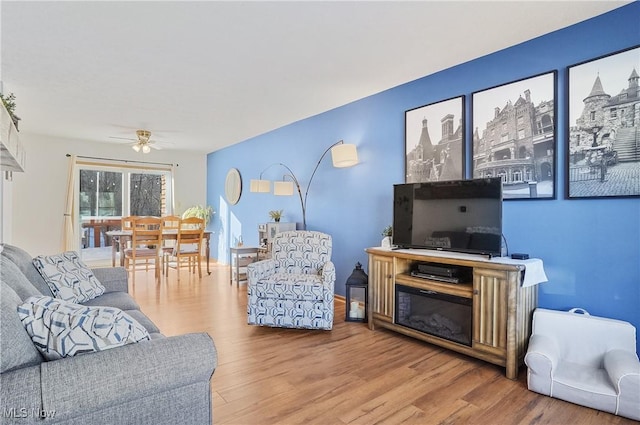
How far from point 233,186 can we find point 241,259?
2.07m

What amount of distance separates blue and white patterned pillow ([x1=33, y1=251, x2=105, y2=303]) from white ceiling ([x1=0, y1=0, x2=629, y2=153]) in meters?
1.68

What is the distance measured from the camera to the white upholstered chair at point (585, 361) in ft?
5.90

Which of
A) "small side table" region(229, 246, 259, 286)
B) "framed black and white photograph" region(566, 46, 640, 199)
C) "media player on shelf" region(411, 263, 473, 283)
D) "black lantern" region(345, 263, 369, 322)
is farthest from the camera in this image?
"small side table" region(229, 246, 259, 286)

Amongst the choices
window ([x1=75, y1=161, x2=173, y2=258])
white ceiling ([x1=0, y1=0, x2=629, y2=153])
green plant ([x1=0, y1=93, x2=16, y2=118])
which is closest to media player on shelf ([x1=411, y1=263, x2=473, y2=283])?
white ceiling ([x1=0, y1=0, x2=629, y2=153])

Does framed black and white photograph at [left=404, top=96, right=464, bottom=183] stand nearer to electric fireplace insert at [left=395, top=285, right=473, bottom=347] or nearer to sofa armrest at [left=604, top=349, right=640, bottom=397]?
electric fireplace insert at [left=395, top=285, right=473, bottom=347]

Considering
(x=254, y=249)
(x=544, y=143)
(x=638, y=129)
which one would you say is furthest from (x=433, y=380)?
(x=254, y=249)

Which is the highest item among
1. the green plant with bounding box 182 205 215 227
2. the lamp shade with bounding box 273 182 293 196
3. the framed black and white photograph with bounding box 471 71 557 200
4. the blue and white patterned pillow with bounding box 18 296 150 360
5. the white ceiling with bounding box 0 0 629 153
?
the white ceiling with bounding box 0 0 629 153

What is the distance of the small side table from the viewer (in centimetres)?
494

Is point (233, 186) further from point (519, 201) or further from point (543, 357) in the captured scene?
point (543, 357)

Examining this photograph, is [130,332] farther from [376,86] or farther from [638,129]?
[376,86]

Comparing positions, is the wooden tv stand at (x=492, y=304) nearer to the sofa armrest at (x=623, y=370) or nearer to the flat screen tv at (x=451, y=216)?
the flat screen tv at (x=451, y=216)

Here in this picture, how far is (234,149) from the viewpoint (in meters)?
6.74

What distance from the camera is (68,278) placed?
2.33 meters

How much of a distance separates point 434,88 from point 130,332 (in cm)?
322
